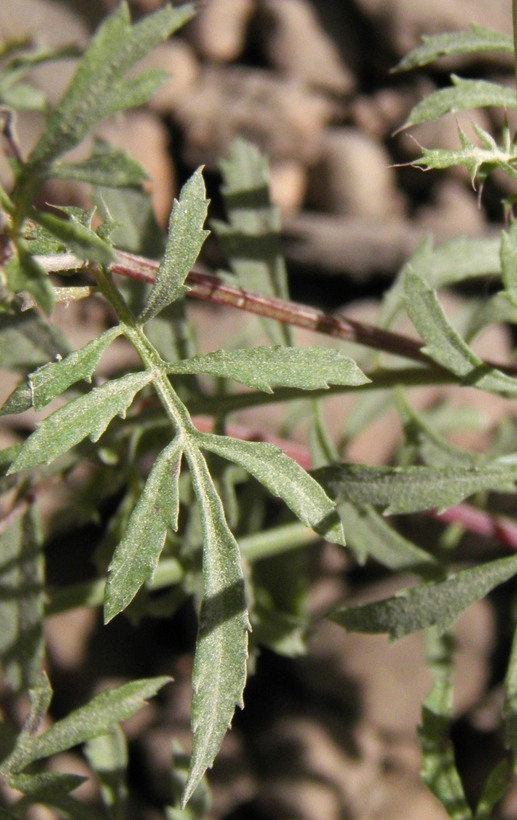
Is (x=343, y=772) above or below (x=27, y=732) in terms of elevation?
below

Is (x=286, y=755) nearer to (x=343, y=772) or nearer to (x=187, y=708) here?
(x=343, y=772)

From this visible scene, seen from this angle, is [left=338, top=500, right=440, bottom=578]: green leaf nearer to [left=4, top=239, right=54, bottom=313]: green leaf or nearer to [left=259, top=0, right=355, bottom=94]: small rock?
[left=4, top=239, right=54, bottom=313]: green leaf

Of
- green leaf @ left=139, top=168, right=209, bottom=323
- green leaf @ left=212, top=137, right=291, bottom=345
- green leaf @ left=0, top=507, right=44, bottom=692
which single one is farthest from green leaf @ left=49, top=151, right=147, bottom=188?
green leaf @ left=0, top=507, right=44, bottom=692

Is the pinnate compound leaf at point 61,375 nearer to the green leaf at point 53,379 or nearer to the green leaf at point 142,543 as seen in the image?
the green leaf at point 53,379

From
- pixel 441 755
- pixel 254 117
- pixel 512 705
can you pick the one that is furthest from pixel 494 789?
pixel 254 117

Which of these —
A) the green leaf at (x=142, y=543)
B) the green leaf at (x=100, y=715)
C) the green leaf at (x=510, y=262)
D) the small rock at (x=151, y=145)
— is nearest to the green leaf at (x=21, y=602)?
the green leaf at (x=100, y=715)

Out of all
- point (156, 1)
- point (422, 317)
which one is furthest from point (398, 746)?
point (156, 1)
